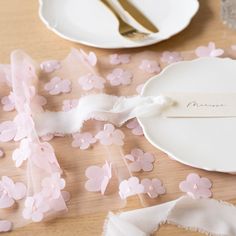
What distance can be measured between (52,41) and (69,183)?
322 mm

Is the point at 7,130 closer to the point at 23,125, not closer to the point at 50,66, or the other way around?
the point at 23,125

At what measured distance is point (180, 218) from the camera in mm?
562

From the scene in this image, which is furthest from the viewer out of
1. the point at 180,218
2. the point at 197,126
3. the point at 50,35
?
the point at 50,35

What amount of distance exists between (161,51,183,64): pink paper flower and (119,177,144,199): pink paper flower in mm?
259

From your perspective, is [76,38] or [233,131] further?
[76,38]

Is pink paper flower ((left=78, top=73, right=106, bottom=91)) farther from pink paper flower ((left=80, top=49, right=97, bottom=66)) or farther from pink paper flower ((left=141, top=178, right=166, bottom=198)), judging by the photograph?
pink paper flower ((left=141, top=178, right=166, bottom=198))

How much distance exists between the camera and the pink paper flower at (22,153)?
641 millimetres

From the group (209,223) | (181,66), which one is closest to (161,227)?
(209,223)

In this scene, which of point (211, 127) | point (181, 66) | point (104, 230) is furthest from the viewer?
point (181, 66)

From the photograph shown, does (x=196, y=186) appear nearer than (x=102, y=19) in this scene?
Yes

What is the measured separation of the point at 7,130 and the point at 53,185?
0.13 metres

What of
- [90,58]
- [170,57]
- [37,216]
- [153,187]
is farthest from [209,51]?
[37,216]

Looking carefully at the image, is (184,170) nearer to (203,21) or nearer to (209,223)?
(209,223)

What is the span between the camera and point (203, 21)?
89cm
